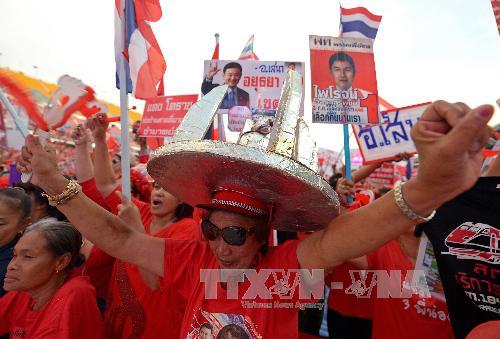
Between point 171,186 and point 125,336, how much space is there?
3.83 ft

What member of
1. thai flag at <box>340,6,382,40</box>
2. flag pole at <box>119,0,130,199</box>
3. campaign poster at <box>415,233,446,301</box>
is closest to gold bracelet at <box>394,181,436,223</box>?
campaign poster at <box>415,233,446,301</box>

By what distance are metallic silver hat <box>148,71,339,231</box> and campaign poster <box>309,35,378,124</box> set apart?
2185mm

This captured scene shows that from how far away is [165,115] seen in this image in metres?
5.73

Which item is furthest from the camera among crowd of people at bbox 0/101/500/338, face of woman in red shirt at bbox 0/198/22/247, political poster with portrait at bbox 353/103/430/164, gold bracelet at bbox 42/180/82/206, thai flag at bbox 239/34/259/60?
thai flag at bbox 239/34/259/60

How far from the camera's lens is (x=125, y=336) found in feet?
7.93

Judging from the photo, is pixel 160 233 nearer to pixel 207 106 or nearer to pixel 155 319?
pixel 155 319

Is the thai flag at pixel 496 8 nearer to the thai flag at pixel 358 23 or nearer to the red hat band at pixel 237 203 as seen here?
the thai flag at pixel 358 23

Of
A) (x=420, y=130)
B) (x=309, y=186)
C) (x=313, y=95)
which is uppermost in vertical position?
(x=313, y=95)

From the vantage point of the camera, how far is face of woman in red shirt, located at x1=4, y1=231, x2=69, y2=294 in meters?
2.16

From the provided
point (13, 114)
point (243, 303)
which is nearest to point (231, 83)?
point (13, 114)

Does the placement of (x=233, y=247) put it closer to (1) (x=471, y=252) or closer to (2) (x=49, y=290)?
(1) (x=471, y=252)

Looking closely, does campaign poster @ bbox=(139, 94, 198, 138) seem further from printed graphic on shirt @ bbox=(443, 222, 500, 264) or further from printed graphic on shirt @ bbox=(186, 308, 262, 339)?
printed graphic on shirt @ bbox=(443, 222, 500, 264)

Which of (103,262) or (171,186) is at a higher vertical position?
(171,186)

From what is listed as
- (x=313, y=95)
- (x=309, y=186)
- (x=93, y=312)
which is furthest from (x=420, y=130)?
(x=313, y=95)
